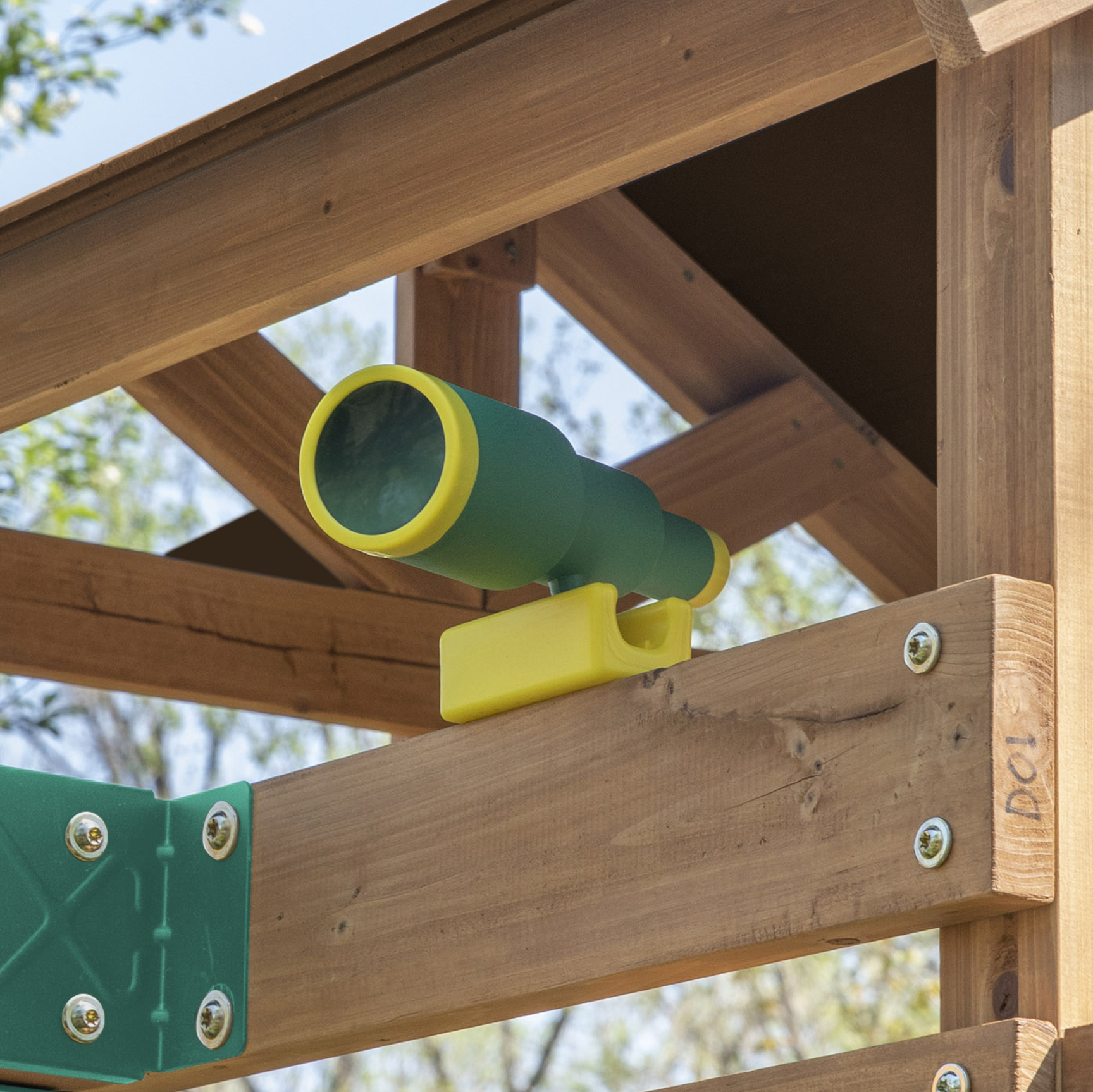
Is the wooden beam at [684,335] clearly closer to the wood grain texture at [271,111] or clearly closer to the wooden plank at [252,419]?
the wooden plank at [252,419]

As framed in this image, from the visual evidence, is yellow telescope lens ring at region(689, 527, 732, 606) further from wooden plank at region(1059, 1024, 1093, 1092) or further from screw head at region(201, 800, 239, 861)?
wooden plank at region(1059, 1024, 1093, 1092)

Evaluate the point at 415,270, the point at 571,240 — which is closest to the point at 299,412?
the point at 415,270

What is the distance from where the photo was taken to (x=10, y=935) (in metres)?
1.80

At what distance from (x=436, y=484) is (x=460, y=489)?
0.07m

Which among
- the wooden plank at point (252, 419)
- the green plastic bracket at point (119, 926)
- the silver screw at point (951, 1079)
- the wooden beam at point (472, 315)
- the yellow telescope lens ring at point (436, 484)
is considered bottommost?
the silver screw at point (951, 1079)

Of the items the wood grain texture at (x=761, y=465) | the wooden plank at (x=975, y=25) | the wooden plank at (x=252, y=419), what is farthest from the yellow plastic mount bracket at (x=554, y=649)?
the wood grain texture at (x=761, y=465)

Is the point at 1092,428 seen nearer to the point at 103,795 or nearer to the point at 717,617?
the point at 103,795

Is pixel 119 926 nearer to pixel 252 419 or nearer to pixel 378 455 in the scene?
pixel 378 455

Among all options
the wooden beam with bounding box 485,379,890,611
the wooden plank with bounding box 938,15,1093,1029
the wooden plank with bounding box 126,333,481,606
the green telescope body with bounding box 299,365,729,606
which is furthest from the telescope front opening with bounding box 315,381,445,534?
the wooden beam with bounding box 485,379,890,611

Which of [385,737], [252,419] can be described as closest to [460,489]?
[252,419]

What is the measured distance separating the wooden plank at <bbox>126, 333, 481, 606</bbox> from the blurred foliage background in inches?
305

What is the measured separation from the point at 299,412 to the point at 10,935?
1459 millimetres

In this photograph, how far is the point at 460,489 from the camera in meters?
1.56

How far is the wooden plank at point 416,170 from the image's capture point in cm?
151
